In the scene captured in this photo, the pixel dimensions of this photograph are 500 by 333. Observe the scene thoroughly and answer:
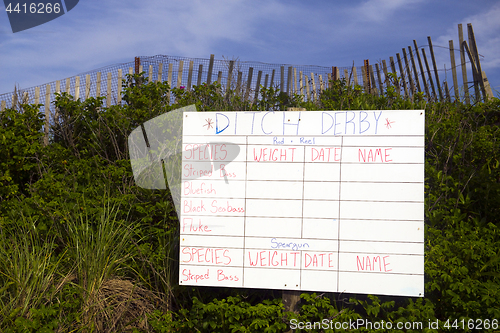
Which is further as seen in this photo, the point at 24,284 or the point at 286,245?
the point at 24,284

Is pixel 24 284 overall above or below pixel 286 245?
below

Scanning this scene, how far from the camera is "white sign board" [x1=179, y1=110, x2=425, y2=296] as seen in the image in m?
2.59

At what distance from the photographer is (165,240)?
3402 millimetres

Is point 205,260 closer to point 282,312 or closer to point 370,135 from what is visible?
point 282,312

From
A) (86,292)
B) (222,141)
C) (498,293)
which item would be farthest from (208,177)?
(498,293)

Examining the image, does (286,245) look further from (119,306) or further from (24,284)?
(24,284)

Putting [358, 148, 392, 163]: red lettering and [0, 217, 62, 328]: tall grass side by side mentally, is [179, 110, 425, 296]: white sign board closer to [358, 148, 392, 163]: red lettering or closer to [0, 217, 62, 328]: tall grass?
[358, 148, 392, 163]: red lettering

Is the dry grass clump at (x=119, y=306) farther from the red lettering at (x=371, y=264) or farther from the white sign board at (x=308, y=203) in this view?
the red lettering at (x=371, y=264)

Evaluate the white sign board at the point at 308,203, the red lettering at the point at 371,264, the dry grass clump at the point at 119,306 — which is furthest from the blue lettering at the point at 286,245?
the dry grass clump at the point at 119,306

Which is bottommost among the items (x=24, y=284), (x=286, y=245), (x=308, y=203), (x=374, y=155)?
(x=24, y=284)

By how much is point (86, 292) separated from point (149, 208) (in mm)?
954

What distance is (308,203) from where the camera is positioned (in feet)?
8.69

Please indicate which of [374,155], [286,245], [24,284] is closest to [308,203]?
[286,245]

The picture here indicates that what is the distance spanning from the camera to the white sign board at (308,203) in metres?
2.59
